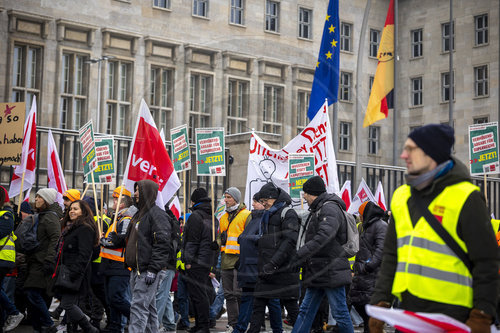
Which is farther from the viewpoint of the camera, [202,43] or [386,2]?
[386,2]

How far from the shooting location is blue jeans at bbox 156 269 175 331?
1042 cm

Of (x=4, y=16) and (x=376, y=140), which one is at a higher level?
(x=4, y=16)

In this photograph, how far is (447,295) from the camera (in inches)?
172

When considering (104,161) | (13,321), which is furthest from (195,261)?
(104,161)

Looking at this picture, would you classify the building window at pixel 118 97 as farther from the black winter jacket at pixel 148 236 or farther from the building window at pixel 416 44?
the black winter jacket at pixel 148 236

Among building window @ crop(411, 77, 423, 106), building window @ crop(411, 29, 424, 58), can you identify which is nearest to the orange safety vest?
building window @ crop(411, 77, 423, 106)

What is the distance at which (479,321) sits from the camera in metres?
4.21

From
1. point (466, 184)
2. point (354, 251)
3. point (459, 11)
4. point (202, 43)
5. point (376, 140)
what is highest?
point (459, 11)

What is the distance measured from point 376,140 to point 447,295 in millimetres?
33506

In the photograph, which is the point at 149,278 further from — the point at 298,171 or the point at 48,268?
the point at 298,171

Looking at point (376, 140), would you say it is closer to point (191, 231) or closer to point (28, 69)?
point (28, 69)

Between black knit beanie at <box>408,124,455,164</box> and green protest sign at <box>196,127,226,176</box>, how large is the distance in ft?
28.2

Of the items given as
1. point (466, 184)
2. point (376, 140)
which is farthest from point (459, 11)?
point (466, 184)

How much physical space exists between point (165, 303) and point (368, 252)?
2715mm
